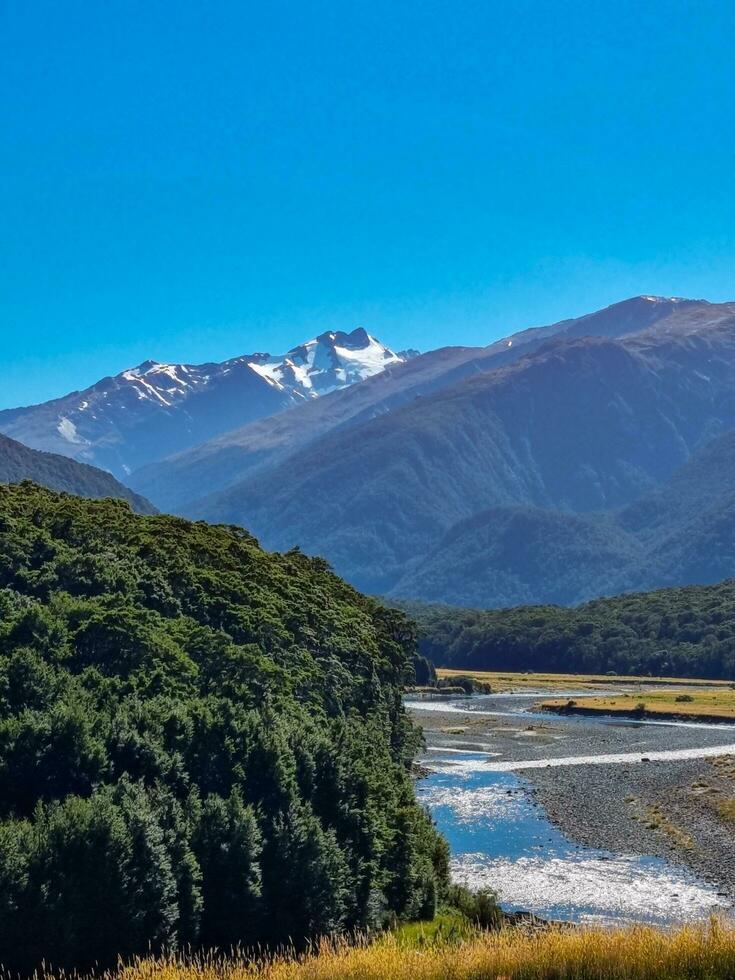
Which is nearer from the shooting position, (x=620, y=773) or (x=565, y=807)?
(x=565, y=807)

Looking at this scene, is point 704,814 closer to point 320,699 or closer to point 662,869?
point 662,869

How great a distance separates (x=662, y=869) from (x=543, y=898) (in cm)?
790

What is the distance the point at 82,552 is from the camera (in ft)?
181

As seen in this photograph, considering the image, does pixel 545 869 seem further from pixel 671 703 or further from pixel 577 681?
pixel 577 681

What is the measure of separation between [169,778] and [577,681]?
14598cm

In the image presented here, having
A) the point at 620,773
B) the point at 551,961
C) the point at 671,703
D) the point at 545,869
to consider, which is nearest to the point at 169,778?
the point at 551,961

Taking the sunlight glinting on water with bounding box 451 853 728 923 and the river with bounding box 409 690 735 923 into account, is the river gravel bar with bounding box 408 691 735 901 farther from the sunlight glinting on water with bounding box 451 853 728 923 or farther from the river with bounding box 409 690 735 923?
the sunlight glinting on water with bounding box 451 853 728 923

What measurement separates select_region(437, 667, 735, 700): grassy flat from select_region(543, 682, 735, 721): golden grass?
13.8m

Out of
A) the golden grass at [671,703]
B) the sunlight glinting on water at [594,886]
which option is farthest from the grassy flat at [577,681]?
the sunlight glinting on water at [594,886]

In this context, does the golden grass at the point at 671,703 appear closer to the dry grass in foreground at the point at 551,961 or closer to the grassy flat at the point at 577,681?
the grassy flat at the point at 577,681

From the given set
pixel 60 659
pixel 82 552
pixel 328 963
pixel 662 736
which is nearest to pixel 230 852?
pixel 60 659

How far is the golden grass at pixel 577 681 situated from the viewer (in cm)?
16488

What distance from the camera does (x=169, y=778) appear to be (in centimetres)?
3738

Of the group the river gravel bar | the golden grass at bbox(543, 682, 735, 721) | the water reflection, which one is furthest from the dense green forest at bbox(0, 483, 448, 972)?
the golden grass at bbox(543, 682, 735, 721)
